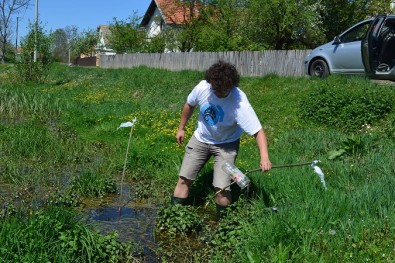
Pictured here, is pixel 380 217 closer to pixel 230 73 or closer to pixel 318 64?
pixel 230 73

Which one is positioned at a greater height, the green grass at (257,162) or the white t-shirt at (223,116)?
the white t-shirt at (223,116)

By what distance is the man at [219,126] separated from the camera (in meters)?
5.29

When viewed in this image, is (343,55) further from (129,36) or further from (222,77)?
(129,36)

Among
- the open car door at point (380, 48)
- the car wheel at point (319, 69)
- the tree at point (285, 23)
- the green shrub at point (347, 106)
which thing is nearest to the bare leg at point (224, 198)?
the green shrub at point (347, 106)

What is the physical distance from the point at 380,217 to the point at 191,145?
2016 mm

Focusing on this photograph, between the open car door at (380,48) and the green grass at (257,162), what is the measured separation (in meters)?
0.65

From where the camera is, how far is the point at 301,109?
1113 cm

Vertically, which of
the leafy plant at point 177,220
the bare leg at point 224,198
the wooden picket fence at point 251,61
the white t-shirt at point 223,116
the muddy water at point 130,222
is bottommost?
the muddy water at point 130,222

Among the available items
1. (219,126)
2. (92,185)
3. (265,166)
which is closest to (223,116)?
(219,126)

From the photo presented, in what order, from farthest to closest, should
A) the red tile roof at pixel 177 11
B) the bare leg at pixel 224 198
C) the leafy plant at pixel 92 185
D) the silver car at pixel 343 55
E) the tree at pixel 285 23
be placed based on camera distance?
the red tile roof at pixel 177 11 → the tree at pixel 285 23 → the silver car at pixel 343 55 → the leafy plant at pixel 92 185 → the bare leg at pixel 224 198

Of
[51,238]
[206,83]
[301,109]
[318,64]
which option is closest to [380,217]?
[206,83]

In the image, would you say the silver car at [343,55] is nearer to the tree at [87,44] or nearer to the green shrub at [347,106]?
the green shrub at [347,106]

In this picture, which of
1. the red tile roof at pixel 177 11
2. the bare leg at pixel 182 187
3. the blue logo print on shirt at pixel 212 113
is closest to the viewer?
the blue logo print on shirt at pixel 212 113

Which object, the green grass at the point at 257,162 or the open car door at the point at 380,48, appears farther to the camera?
the open car door at the point at 380,48
